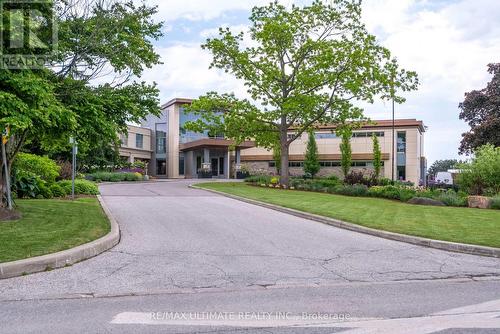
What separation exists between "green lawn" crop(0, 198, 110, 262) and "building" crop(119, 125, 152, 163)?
3648cm

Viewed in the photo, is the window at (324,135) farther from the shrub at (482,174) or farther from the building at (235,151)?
the shrub at (482,174)

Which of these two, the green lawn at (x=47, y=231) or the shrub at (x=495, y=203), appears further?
the shrub at (x=495, y=203)

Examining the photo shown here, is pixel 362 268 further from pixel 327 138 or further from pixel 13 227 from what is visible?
pixel 327 138

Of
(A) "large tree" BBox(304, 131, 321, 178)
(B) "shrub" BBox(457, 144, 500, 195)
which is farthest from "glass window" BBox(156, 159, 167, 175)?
(B) "shrub" BBox(457, 144, 500, 195)

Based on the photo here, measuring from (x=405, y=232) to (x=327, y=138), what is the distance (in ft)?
142

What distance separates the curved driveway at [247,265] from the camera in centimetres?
587

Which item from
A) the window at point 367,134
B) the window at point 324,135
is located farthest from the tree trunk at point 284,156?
the window at point 367,134

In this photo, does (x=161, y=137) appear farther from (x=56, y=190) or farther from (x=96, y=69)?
(x=96, y=69)

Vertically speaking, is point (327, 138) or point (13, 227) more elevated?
point (327, 138)

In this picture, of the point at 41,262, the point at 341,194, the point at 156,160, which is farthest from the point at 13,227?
the point at 156,160

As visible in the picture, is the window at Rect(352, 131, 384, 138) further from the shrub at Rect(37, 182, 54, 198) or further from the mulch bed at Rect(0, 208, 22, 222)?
the mulch bed at Rect(0, 208, 22, 222)

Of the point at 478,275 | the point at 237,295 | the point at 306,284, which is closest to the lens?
the point at 237,295

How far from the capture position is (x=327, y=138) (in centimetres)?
5316

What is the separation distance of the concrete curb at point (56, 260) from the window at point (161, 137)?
43.8 m
